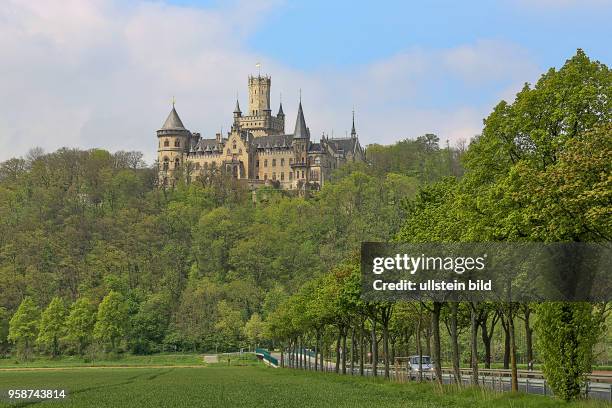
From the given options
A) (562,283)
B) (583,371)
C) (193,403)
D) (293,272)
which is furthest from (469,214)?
(293,272)

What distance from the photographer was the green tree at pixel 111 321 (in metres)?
138

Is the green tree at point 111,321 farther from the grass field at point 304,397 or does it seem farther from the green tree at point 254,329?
the grass field at point 304,397

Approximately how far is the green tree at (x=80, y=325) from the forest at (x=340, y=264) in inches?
8.4

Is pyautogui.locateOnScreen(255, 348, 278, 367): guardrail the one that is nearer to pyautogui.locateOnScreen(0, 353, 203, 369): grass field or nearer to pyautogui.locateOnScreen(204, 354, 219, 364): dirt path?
pyautogui.locateOnScreen(204, 354, 219, 364): dirt path

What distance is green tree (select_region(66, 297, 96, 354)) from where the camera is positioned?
137 metres

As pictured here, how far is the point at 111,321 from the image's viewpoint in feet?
458

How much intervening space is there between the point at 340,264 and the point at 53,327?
7135 cm

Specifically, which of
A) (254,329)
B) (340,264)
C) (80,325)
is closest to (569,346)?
(340,264)

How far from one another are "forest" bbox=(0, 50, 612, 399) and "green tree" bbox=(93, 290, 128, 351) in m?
0.27

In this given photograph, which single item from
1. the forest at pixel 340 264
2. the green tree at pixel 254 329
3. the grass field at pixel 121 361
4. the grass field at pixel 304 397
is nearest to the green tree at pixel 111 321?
the forest at pixel 340 264

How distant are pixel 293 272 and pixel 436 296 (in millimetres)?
129915

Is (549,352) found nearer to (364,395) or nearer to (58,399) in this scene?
(364,395)

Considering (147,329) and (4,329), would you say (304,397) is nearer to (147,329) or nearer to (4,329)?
(147,329)

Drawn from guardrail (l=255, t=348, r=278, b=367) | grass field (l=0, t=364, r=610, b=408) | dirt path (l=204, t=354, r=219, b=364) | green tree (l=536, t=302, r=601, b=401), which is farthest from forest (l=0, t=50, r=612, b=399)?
dirt path (l=204, t=354, r=219, b=364)
